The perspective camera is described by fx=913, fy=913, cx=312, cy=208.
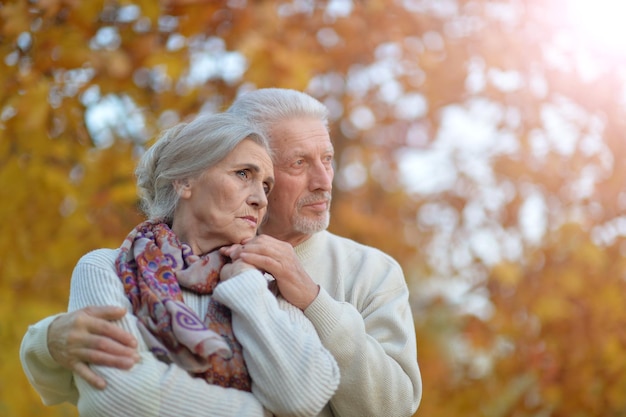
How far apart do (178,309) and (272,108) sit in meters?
0.91

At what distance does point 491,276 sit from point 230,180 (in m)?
3.69

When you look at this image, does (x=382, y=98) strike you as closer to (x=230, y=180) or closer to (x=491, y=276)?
(x=491, y=276)

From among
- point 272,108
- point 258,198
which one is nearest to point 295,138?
point 272,108

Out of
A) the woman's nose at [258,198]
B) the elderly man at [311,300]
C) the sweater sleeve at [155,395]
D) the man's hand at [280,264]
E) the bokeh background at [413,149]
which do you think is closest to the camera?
the sweater sleeve at [155,395]

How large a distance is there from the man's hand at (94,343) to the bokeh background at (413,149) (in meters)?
1.97

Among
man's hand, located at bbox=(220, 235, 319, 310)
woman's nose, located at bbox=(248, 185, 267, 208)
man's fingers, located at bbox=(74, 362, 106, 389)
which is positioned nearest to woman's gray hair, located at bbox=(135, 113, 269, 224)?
woman's nose, located at bbox=(248, 185, 267, 208)

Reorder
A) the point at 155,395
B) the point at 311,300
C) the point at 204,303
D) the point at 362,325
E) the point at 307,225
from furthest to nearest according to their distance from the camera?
the point at 307,225 → the point at 362,325 → the point at 311,300 → the point at 204,303 → the point at 155,395

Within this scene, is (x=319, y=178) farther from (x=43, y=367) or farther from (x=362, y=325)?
(x=43, y=367)

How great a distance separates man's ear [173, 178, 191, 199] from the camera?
7.43 ft

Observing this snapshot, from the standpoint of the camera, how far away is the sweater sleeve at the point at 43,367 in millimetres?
2148

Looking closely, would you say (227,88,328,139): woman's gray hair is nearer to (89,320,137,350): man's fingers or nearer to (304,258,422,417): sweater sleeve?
(304,258,422,417): sweater sleeve

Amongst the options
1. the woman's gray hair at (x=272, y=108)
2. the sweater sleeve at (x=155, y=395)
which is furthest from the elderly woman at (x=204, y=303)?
the woman's gray hair at (x=272, y=108)

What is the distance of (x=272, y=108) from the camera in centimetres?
271

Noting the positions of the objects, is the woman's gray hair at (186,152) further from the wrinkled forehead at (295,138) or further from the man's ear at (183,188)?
the wrinkled forehead at (295,138)
